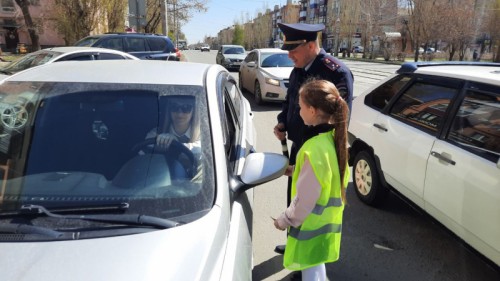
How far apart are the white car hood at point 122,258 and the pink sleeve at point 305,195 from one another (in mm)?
629

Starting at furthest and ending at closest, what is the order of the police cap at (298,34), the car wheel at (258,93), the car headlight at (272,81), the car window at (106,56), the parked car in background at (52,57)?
the car wheel at (258,93) → the car headlight at (272,81) → the car window at (106,56) → the parked car in background at (52,57) → the police cap at (298,34)

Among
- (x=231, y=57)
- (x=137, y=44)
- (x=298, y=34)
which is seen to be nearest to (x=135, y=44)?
(x=137, y=44)

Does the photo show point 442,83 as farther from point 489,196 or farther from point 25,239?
point 25,239

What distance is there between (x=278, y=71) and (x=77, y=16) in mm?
15676

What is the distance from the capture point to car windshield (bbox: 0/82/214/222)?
5.69 feet

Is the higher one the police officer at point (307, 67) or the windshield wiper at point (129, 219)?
the police officer at point (307, 67)

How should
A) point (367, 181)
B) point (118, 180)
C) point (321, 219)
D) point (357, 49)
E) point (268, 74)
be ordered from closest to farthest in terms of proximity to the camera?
point (118, 180) < point (321, 219) < point (367, 181) < point (268, 74) < point (357, 49)

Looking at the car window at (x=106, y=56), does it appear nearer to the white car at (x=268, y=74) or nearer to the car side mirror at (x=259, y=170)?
the white car at (x=268, y=74)

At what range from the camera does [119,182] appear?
1.84 metres

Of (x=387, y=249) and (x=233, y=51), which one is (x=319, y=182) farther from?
(x=233, y=51)

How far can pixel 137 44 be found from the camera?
12461 mm

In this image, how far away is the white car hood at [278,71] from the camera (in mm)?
10207

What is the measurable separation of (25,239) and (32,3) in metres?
44.8

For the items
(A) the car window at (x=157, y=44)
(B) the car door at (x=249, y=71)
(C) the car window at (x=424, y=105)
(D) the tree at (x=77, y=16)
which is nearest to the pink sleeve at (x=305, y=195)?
(C) the car window at (x=424, y=105)
